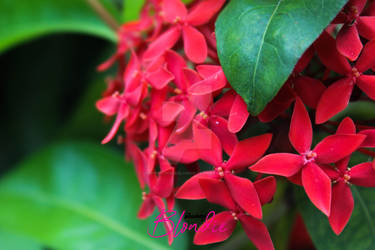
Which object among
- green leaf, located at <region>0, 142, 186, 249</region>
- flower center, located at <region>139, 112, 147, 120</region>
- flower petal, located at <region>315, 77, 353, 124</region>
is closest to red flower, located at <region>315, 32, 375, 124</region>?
flower petal, located at <region>315, 77, 353, 124</region>

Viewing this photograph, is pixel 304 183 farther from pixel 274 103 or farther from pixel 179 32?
pixel 179 32

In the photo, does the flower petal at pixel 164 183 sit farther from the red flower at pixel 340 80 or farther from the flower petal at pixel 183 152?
the red flower at pixel 340 80

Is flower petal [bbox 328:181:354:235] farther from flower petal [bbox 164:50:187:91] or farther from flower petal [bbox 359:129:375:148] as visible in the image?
flower petal [bbox 164:50:187:91]

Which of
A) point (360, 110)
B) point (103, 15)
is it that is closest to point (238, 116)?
point (360, 110)

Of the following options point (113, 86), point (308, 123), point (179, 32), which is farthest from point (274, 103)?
point (113, 86)

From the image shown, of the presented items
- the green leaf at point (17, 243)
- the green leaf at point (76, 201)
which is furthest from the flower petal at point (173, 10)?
the green leaf at point (17, 243)

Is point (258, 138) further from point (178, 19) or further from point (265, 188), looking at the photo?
point (178, 19)
